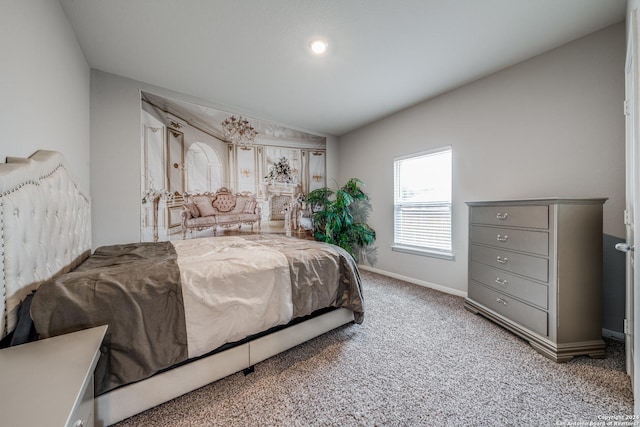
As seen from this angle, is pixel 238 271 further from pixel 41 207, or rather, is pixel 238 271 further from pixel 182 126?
pixel 182 126

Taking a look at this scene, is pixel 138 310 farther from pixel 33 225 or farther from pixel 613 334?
pixel 613 334

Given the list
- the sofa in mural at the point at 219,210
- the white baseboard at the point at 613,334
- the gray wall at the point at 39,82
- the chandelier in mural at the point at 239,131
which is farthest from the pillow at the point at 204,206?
the white baseboard at the point at 613,334

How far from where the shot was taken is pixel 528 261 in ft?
6.04

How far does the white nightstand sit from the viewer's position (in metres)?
0.56

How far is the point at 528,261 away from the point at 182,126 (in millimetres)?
3934

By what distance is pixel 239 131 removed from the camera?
3469 millimetres

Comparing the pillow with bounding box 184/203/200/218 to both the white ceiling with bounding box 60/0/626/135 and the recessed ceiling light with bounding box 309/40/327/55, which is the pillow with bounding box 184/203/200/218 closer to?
the white ceiling with bounding box 60/0/626/135

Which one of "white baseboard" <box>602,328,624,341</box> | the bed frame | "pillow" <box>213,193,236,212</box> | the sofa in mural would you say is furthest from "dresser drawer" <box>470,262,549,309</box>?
"pillow" <box>213,193,236,212</box>

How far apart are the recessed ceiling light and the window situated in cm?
189

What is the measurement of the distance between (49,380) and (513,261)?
9.06ft

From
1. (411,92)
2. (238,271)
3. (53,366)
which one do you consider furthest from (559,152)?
(53,366)

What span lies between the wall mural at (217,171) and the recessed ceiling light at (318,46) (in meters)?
1.73

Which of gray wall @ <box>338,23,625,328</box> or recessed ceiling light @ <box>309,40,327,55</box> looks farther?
recessed ceiling light @ <box>309,40,327,55</box>

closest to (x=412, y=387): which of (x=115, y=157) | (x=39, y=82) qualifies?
(x=39, y=82)
